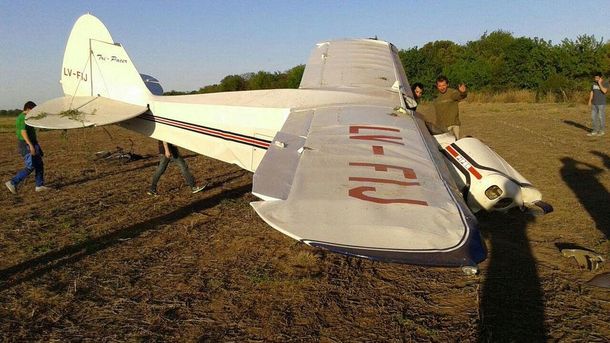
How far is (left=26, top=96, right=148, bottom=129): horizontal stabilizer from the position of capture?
7127 mm

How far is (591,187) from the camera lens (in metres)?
7.99

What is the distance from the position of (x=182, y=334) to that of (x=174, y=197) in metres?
5.39

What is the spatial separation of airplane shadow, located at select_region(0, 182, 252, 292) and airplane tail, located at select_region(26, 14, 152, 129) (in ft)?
6.61

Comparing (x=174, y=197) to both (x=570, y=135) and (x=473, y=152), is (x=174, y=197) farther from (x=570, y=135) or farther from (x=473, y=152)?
(x=570, y=135)

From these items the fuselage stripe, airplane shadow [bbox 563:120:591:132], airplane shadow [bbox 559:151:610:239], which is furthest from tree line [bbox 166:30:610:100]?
the fuselage stripe

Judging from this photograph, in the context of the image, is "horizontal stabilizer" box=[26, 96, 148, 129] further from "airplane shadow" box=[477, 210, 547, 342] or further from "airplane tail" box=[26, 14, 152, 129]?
"airplane shadow" box=[477, 210, 547, 342]

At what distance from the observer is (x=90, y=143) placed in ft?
64.3

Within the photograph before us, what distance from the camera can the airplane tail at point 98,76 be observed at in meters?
8.12

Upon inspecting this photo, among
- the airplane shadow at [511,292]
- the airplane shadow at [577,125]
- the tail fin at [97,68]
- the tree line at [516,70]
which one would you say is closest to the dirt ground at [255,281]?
the airplane shadow at [511,292]

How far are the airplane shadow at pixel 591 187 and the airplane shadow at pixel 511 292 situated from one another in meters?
1.15

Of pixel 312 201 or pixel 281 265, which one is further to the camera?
pixel 281 265

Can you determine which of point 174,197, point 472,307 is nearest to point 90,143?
point 174,197

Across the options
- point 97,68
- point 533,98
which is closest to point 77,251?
point 97,68

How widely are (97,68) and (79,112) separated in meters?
1.17
